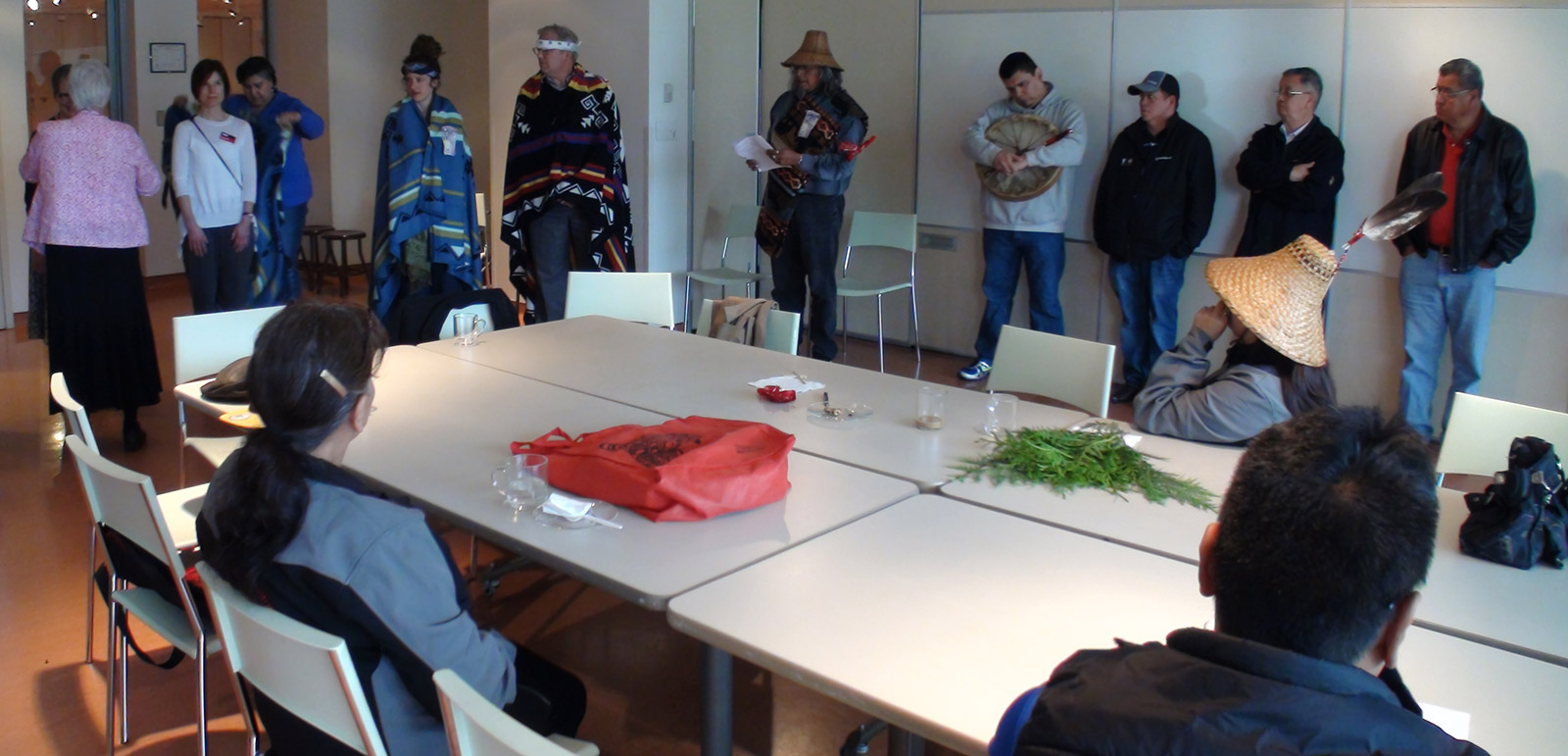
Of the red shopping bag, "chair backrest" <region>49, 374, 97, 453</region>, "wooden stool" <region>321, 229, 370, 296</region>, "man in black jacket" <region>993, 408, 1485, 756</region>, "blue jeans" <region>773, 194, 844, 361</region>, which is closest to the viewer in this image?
"man in black jacket" <region>993, 408, 1485, 756</region>

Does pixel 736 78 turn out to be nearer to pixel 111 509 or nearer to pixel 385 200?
pixel 385 200

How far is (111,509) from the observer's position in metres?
2.35

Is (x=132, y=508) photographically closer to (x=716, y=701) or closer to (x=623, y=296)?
(x=716, y=701)

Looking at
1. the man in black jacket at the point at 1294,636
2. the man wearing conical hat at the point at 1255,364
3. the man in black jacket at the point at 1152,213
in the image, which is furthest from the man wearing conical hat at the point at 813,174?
the man in black jacket at the point at 1294,636

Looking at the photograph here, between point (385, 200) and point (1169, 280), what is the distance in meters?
3.76

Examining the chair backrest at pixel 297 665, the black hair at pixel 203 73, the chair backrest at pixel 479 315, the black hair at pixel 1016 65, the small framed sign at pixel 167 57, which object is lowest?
the chair backrest at pixel 297 665

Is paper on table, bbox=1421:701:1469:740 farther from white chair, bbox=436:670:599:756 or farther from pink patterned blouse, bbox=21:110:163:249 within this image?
pink patterned blouse, bbox=21:110:163:249

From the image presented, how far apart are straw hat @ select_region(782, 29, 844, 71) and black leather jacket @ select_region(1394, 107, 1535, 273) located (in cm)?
276

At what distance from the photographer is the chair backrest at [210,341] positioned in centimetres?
353

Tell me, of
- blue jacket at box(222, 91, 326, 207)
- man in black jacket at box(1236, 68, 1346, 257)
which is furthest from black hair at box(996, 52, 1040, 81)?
blue jacket at box(222, 91, 326, 207)

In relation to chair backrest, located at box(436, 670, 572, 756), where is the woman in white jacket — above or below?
above

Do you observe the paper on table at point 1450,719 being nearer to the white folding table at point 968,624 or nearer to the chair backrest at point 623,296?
the white folding table at point 968,624

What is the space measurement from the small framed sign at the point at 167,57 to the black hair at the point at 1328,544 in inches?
341

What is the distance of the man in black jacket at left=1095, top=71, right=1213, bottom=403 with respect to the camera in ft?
18.4
